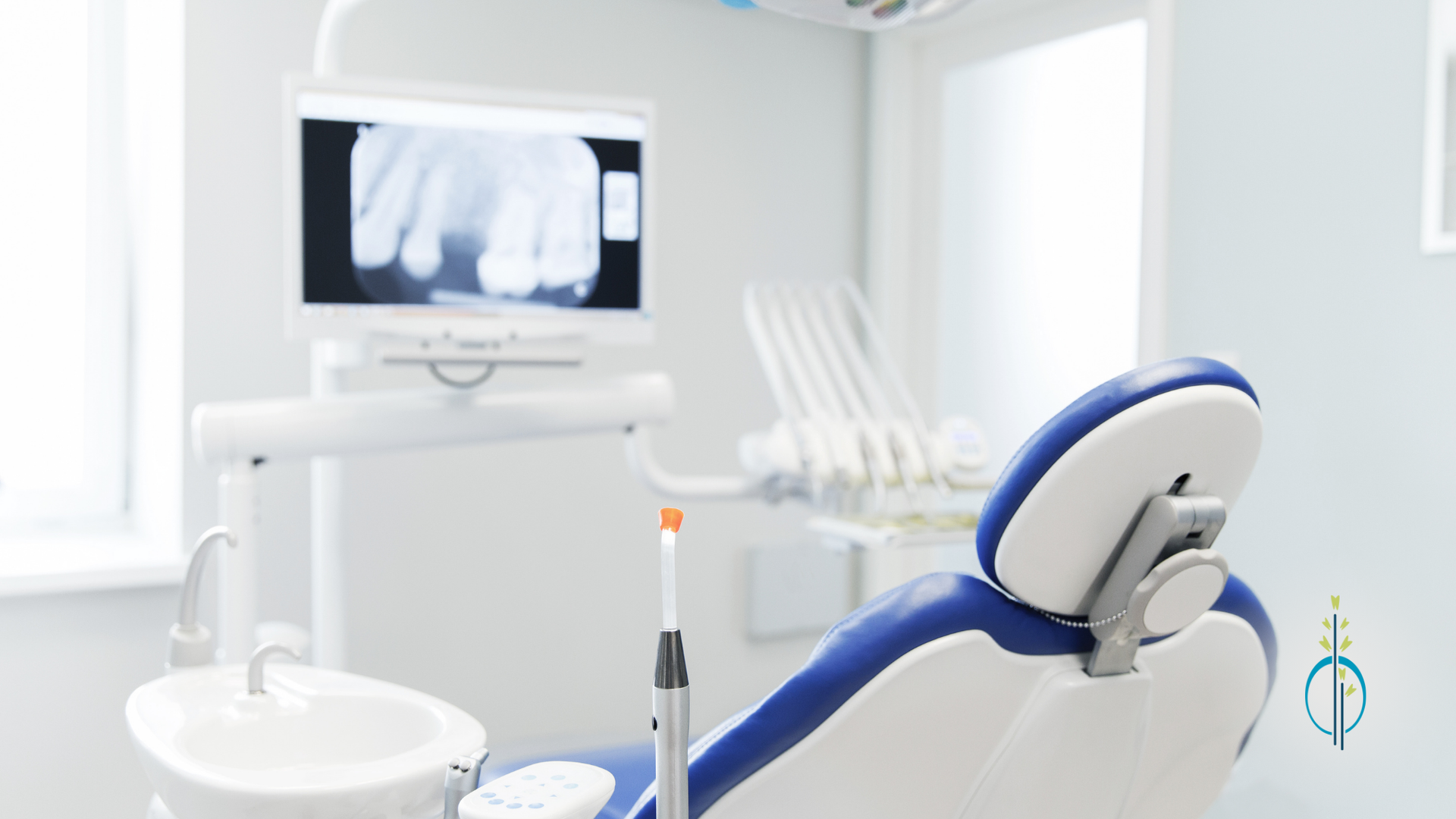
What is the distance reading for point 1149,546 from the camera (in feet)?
2.59

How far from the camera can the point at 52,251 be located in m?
2.04

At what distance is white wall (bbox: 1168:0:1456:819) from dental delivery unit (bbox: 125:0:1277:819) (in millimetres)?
480

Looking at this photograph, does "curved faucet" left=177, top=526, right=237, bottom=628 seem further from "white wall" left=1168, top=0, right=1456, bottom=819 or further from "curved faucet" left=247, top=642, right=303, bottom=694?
"white wall" left=1168, top=0, right=1456, bottom=819

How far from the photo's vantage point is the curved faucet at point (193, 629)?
134cm

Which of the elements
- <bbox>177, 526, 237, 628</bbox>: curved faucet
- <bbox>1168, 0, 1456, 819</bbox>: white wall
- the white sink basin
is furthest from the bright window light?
<bbox>177, 526, 237, 628</bbox>: curved faucet

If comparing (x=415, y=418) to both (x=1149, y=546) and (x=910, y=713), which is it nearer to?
(x=910, y=713)

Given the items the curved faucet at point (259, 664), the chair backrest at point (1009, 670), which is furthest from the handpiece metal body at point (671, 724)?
the curved faucet at point (259, 664)

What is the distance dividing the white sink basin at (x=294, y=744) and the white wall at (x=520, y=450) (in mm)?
734

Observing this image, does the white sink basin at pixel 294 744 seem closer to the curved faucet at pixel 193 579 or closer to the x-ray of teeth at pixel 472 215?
the curved faucet at pixel 193 579

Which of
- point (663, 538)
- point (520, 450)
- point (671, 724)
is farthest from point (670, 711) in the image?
point (520, 450)

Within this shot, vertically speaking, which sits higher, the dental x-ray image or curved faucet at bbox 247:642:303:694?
the dental x-ray image

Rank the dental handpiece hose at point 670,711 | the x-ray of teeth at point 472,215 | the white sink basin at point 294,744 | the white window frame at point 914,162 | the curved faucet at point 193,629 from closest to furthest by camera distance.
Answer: the dental handpiece hose at point 670,711, the white sink basin at point 294,744, the curved faucet at point 193,629, the x-ray of teeth at point 472,215, the white window frame at point 914,162

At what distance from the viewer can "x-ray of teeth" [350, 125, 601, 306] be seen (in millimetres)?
1443

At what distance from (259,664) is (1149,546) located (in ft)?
3.24
